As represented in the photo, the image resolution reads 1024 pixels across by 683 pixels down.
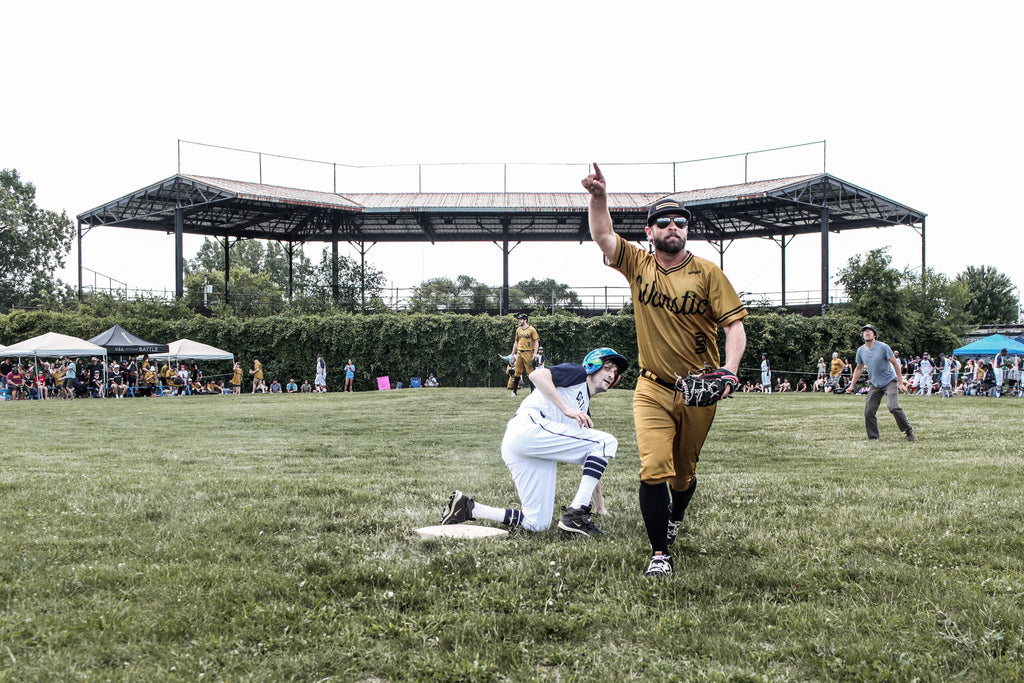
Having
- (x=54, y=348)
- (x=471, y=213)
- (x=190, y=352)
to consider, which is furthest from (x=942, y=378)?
(x=54, y=348)

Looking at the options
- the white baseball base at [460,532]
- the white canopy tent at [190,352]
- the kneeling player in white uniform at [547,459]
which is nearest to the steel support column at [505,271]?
the white canopy tent at [190,352]

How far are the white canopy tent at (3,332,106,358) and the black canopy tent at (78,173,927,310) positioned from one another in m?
9.24

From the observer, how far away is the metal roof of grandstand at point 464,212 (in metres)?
33.7

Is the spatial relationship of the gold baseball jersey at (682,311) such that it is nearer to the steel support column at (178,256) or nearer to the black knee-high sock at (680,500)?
the black knee-high sock at (680,500)

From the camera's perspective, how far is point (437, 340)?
29.2 m

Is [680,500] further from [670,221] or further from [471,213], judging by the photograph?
[471,213]

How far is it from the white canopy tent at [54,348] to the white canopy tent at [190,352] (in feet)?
8.41

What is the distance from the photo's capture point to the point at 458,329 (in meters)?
29.2

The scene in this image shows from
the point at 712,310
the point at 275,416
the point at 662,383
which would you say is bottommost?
the point at 275,416

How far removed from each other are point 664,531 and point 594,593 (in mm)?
643

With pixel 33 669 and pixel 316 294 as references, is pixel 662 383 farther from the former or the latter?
pixel 316 294

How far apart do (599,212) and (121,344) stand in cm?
2491

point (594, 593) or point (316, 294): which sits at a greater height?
point (316, 294)

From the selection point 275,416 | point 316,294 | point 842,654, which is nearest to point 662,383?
point 842,654
